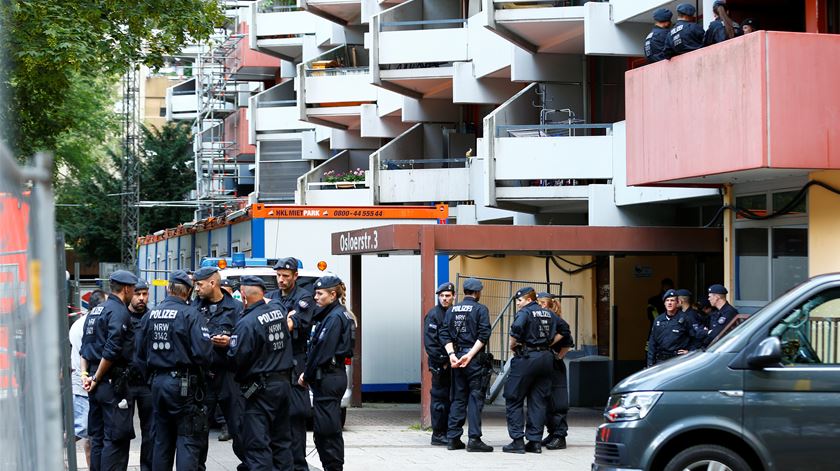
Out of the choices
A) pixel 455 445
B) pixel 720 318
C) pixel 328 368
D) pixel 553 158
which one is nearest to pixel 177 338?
pixel 328 368

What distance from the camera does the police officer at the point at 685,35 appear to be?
15.3m

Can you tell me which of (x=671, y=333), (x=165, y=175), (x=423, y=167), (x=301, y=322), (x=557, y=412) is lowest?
(x=557, y=412)

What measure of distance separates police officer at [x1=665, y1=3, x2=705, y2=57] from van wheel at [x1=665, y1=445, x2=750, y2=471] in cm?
754

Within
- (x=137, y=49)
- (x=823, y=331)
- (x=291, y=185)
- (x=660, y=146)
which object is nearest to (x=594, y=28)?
(x=660, y=146)

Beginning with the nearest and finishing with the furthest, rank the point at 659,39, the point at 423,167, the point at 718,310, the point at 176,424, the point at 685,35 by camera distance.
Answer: the point at 176,424 → the point at 718,310 → the point at 685,35 → the point at 659,39 → the point at 423,167

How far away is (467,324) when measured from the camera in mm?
14305

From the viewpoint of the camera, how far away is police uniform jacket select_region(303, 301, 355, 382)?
11262 mm

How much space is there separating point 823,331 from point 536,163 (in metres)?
13.0

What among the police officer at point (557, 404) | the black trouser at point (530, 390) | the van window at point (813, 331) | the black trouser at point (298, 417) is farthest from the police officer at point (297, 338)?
the van window at point (813, 331)

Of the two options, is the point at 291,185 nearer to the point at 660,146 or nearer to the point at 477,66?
the point at 477,66

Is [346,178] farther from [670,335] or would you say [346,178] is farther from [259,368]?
[259,368]

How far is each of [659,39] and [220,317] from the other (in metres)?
7.46

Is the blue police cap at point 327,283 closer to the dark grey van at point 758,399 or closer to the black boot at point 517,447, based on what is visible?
the dark grey van at point 758,399

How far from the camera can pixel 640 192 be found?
19.8 meters
